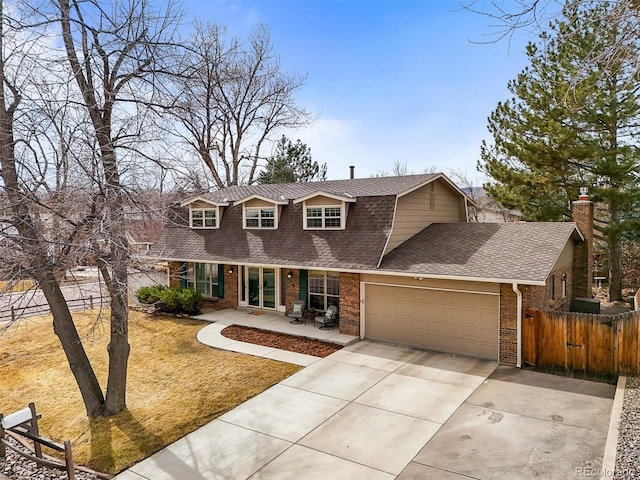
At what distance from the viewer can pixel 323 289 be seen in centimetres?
1555

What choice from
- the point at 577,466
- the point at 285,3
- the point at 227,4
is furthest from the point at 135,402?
the point at 285,3

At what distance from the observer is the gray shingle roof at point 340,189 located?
50.3ft

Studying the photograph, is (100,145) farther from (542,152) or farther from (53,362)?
(542,152)

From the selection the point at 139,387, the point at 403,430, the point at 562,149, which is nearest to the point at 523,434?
the point at 403,430

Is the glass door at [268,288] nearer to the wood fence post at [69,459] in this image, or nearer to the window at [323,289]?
the window at [323,289]

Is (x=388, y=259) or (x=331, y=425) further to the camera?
(x=388, y=259)

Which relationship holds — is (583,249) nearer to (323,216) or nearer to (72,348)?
(323,216)

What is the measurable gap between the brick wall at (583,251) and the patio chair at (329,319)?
9.96 metres

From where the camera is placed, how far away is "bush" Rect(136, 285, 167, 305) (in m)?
17.8

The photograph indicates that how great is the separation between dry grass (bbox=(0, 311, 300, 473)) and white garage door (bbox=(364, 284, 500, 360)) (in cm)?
364

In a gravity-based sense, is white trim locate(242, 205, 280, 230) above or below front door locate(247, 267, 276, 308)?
above

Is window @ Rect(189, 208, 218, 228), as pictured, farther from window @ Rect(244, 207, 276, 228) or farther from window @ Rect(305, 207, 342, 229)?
window @ Rect(305, 207, 342, 229)


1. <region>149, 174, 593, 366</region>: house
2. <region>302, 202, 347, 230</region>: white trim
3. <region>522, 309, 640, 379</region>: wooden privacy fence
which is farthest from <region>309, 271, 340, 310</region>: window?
<region>522, 309, 640, 379</region>: wooden privacy fence

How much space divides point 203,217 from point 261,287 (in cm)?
473
